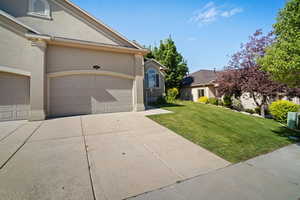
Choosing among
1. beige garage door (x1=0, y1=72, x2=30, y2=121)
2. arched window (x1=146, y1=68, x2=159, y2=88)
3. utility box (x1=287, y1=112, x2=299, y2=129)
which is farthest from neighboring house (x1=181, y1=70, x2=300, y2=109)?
beige garage door (x1=0, y1=72, x2=30, y2=121)

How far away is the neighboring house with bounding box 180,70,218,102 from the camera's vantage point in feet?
59.2

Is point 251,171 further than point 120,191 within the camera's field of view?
Yes

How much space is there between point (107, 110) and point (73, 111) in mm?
1873

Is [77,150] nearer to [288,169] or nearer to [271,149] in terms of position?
[288,169]

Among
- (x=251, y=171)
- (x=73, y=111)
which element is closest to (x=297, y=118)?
(x=251, y=171)

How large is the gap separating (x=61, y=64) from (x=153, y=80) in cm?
994

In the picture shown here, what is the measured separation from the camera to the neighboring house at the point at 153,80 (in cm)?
1496

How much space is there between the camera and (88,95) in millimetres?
7797

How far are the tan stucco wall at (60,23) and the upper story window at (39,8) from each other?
0.59ft

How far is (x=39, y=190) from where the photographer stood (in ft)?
7.35

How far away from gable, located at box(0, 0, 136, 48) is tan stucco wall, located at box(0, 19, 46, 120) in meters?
1.10

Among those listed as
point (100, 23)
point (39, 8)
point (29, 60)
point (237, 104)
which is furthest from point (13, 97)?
point (237, 104)

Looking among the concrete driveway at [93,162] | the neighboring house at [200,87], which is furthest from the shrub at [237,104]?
the concrete driveway at [93,162]

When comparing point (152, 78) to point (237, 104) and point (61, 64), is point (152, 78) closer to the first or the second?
point (61, 64)
